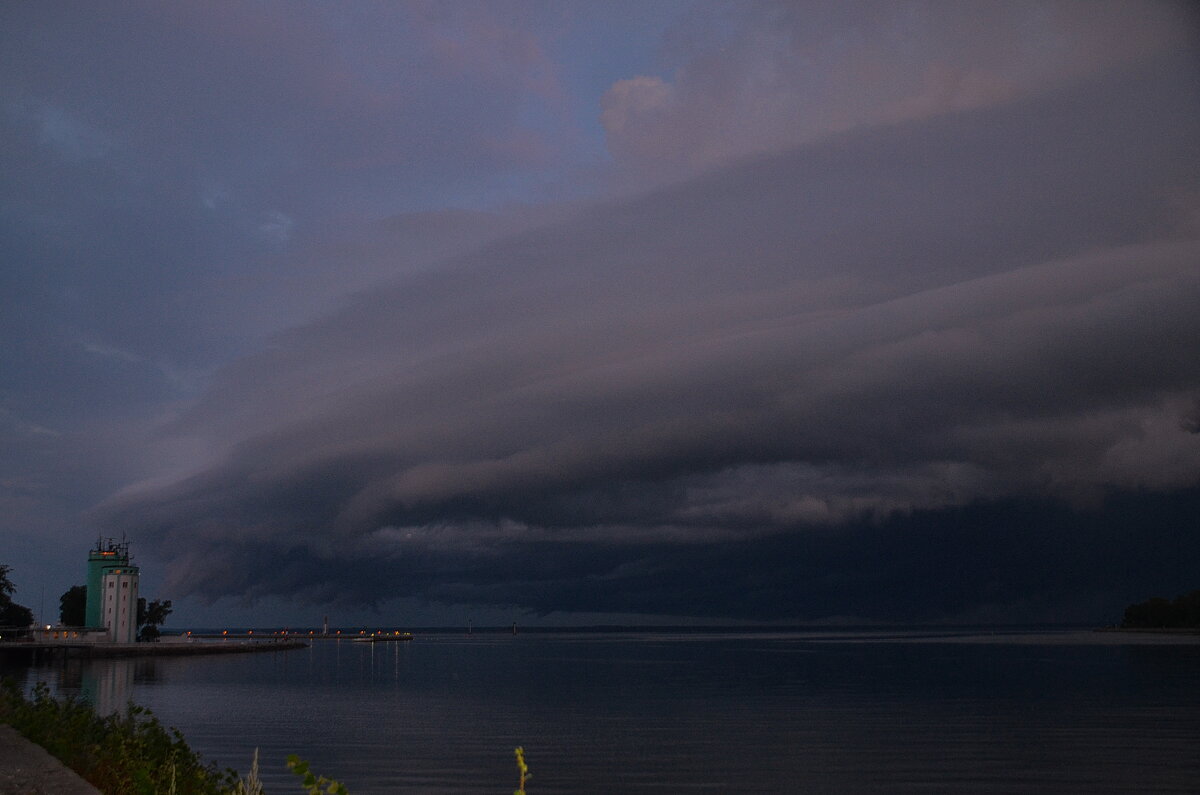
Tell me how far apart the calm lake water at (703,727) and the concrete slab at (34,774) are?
1402 cm

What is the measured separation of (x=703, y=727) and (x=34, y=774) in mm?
38708

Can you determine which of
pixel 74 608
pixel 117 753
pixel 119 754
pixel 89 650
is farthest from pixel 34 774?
pixel 74 608

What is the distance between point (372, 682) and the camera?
321 feet

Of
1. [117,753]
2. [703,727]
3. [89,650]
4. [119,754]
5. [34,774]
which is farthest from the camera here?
[89,650]

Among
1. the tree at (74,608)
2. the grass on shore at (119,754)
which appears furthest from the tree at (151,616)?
the grass on shore at (119,754)

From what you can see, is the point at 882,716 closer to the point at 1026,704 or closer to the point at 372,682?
the point at 1026,704

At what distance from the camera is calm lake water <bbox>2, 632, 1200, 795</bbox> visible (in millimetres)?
37188

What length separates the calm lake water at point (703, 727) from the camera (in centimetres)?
3719

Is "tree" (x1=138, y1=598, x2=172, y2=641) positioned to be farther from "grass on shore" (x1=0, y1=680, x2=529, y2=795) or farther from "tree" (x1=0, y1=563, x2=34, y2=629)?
"grass on shore" (x1=0, y1=680, x2=529, y2=795)

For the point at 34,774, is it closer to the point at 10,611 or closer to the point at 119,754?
the point at 119,754

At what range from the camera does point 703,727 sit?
2112 inches

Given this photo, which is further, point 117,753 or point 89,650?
point 89,650

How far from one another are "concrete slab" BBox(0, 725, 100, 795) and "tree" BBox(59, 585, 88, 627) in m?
144

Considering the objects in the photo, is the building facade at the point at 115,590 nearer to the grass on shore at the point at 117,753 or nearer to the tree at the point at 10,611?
the tree at the point at 10,611
